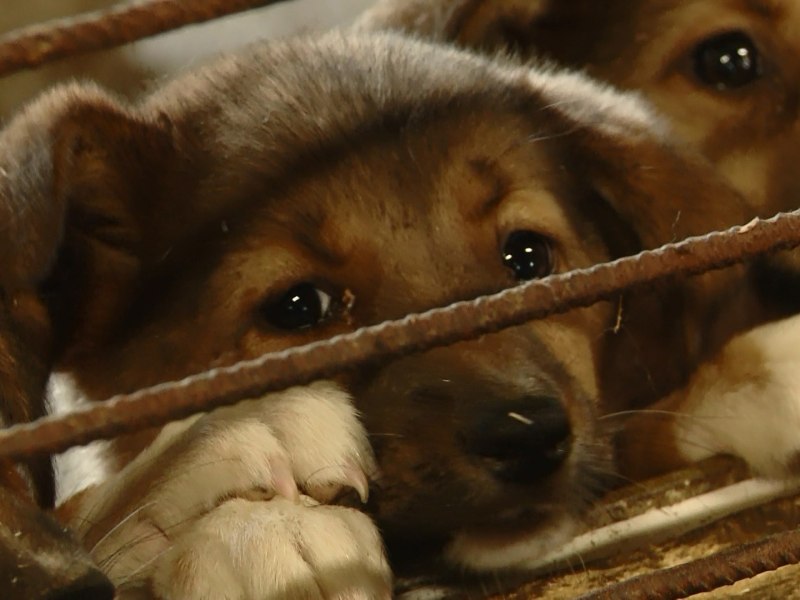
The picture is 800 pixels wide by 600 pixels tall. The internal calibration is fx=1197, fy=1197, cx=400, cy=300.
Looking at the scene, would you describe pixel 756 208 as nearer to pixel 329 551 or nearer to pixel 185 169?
pixel 185 169

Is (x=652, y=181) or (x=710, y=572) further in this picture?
(x=652, y=181)

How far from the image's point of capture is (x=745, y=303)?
208cm

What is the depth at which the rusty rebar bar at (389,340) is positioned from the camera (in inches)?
41.7

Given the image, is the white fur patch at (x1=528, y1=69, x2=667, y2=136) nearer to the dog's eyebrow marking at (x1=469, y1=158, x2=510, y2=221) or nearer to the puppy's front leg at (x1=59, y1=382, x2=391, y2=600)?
the dog's eyebrow marking at (x1=469, y1=158, x2=510, y2=221)

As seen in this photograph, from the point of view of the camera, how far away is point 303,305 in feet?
5.89

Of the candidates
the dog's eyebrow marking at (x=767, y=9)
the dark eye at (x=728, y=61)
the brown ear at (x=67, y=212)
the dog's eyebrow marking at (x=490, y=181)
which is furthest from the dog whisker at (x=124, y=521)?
the dog's eyebrow marking at (x=767, y=9)

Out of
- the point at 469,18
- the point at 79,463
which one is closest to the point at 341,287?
the point at 79,463

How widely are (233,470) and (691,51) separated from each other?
1.69 m

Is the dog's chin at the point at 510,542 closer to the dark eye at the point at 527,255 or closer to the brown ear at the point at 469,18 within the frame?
the dark eye at the point at 527,255

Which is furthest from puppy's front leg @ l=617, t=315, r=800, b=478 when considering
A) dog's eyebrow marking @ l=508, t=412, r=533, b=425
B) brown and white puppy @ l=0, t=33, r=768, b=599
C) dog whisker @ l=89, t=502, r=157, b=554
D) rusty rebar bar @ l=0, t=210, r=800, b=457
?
dog whisker @ l=89, t=502, r=157, b=554

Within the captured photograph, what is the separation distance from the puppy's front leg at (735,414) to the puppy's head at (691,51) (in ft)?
2.02

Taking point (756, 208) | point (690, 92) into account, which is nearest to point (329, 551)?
point (756, 208)

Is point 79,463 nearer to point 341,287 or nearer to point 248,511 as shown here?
point 341,287

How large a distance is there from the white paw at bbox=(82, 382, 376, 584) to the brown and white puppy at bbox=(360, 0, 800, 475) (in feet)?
3.39
